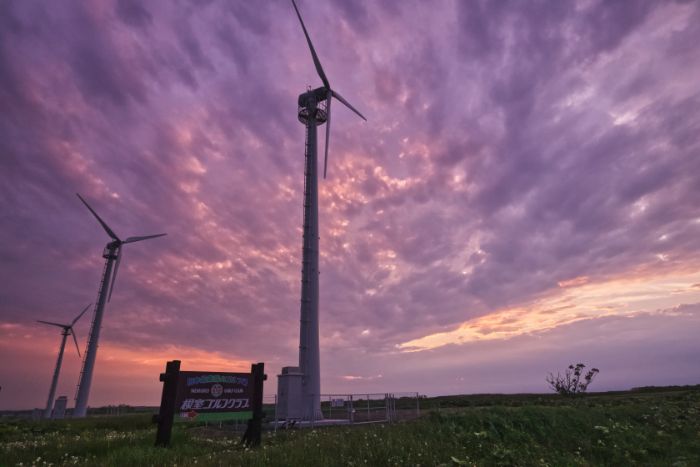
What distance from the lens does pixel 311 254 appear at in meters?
39.3

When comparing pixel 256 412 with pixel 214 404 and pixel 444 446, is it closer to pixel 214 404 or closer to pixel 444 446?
pixel 214 404

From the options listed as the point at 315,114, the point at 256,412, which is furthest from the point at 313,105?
the point at 256,412

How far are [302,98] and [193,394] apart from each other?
36830 mm

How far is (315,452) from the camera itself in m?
14.3

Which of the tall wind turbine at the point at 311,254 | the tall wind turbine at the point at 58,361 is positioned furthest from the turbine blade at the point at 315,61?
the tall wind turbine at the point at 58,361

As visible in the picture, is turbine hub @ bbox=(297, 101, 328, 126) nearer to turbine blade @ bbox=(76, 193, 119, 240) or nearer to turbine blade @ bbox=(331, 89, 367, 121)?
turbine blade @ bbox=(331, 89, 367, 121)

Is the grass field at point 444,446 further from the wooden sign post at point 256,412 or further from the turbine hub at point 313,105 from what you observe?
the turbine hub at point 313,105

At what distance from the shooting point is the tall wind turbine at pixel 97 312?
194 feet

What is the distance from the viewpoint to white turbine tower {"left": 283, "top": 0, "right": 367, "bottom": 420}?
36312 mm

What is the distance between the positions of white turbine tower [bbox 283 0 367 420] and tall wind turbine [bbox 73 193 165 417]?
38917 millimetres

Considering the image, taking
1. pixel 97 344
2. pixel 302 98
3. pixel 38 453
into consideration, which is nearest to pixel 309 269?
pixel 302 98

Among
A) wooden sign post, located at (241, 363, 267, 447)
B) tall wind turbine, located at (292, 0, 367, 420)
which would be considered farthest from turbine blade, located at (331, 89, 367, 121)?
wooden sign post, located at (241, 363, 267, 447)

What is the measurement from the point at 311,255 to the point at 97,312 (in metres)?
42.2

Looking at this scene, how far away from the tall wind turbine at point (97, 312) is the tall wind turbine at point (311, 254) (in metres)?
38.8
